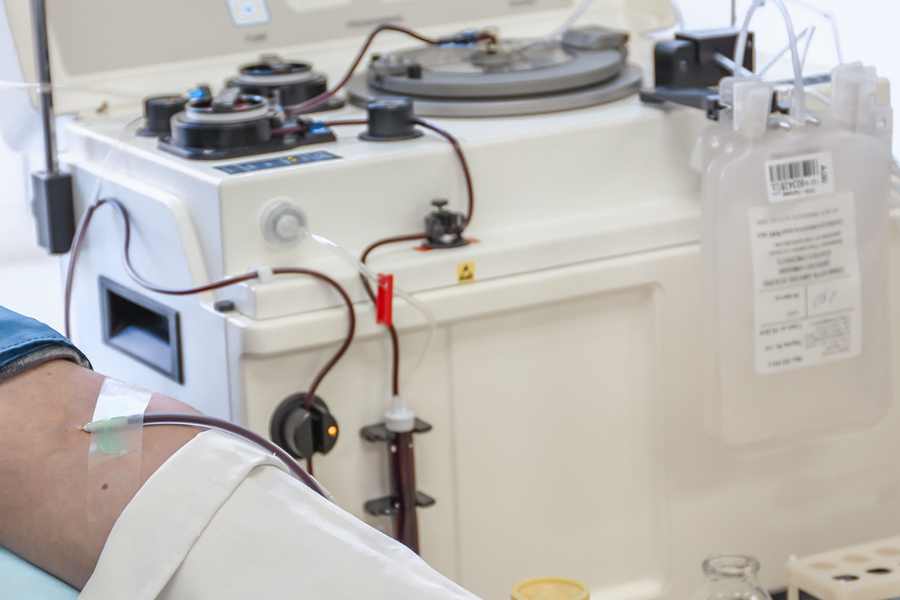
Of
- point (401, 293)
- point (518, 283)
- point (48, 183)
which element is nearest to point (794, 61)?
point (518, 283)

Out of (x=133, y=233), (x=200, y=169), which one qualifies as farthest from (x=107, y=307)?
(x=200, y=169)

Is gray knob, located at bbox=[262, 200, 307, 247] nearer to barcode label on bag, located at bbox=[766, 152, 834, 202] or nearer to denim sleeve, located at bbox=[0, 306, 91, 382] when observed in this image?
denim sleeve, located at bbox=[0, 306, 91, 382]

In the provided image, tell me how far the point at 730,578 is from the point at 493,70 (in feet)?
2.08

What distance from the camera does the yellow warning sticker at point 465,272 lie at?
1.11 meters

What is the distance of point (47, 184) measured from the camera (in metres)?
1.26

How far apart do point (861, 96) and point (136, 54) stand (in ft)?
2.77

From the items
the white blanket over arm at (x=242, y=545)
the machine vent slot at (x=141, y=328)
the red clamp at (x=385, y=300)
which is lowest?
the machine vent slot at (x=141, y=328)

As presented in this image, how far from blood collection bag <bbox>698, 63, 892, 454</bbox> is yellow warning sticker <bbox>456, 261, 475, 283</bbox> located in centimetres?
24

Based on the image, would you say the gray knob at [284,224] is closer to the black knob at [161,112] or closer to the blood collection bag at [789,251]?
the black knob at [161,112]

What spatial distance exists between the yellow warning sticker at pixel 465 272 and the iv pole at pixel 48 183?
0.47m

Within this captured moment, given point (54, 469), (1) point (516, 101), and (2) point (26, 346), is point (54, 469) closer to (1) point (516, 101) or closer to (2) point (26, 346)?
(2) point (26, 346)

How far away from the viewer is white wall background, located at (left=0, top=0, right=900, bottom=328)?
1504 mm

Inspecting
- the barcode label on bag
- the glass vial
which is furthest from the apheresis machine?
the glass vial

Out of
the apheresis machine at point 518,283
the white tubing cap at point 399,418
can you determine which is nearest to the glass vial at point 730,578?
the apheresis machine at point 518,283
